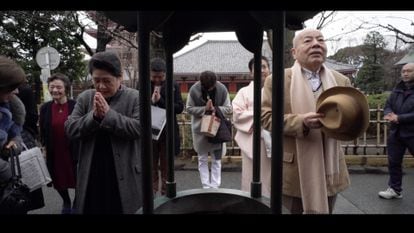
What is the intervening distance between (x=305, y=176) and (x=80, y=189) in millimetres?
1228

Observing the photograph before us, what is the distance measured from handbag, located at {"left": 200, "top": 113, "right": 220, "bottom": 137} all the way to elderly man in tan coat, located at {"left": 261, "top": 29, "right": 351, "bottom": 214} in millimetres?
1756

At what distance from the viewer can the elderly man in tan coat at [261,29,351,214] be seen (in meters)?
1.84

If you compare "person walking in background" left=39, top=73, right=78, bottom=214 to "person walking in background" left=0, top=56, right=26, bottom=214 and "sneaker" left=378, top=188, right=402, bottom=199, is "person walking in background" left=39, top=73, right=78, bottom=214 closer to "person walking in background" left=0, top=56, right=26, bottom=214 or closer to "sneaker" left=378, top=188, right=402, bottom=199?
"person walking in background" left=0, top=56, right=26, bottom=214

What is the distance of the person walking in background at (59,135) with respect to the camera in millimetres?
3326

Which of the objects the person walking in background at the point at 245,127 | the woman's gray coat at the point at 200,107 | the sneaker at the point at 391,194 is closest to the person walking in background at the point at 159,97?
the woman's gray coat at the point at 200,107

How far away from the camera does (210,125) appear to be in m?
3.71

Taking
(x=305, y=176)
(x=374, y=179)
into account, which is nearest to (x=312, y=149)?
(x=305, y=176)

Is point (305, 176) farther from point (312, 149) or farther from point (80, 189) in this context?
point (80, 189)

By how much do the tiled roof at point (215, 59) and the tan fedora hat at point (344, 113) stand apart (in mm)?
26245

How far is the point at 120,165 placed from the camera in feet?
6.28

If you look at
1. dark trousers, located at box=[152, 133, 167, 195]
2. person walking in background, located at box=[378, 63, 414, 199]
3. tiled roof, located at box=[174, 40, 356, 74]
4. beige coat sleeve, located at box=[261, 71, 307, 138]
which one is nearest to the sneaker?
person walking in background, located at box=[378, 63, 414, 199]

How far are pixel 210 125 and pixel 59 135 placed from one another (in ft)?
4.82

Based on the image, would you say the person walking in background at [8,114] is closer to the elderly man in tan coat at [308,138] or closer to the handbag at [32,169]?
the handbag at [32,169]

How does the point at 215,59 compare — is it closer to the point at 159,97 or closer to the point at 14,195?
the point at 159,97
